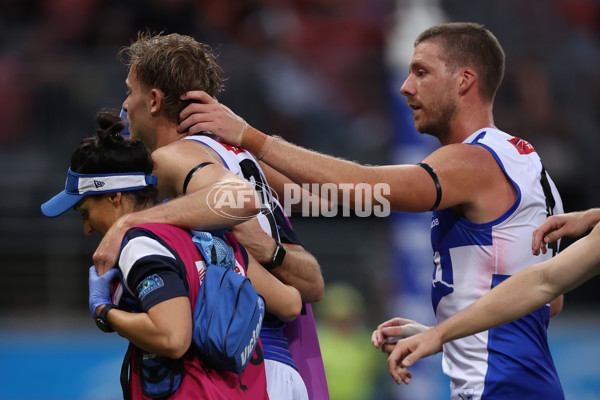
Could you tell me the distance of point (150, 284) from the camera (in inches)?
116

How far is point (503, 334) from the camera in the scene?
3875 mm

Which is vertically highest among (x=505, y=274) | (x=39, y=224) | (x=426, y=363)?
(x=39, y=224)

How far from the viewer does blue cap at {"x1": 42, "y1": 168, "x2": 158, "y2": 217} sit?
11.0 feet

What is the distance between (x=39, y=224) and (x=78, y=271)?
0.67 m

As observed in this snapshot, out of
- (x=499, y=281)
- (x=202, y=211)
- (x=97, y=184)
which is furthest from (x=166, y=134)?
(x=499, y=281)

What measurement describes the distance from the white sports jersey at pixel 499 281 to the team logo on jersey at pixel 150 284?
1.64 metres

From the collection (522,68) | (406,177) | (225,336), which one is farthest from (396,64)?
(225,336)

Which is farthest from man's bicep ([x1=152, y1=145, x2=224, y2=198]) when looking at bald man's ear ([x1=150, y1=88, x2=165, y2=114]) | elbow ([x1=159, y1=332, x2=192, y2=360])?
elbow ([x1=159, y1=332, x2=192, y2=360])

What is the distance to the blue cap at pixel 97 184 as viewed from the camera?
3.34m

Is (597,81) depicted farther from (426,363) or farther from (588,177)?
(426,363)

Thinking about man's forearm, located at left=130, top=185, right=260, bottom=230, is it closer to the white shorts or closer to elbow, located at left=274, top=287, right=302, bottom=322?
elbow, located at left=274, top=287, right=302, bottom=322

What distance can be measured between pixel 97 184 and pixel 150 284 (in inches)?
24.3

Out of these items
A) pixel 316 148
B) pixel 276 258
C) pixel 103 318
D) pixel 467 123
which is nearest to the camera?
pixel 103 318

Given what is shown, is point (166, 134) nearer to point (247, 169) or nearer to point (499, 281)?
point (247, 169)
